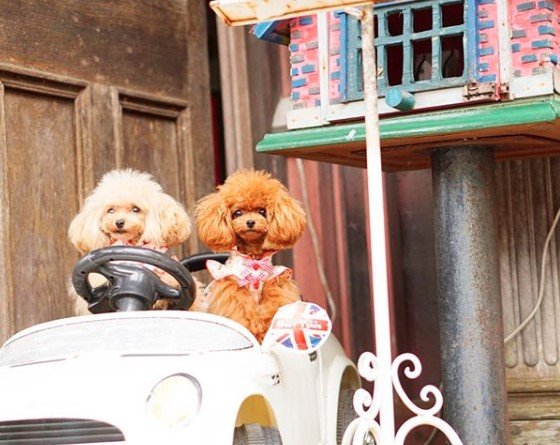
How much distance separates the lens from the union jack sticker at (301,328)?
9.58 feet

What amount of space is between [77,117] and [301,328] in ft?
5.51

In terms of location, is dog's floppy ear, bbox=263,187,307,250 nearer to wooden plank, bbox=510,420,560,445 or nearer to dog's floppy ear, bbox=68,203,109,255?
dog's floppy ear, bbox=68,203,109,255

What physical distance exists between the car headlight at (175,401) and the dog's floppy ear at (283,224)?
0.87 metres

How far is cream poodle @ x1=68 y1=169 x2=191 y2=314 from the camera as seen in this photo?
3.62 m

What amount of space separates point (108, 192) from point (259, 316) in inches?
25.4

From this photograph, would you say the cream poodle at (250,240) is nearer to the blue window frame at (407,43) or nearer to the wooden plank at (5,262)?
the blue window frame at (407,43)

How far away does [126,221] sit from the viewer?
3.61 meters

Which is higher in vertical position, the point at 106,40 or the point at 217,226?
the point at 106,40

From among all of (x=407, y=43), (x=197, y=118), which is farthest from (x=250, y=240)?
(x=197, y=118)

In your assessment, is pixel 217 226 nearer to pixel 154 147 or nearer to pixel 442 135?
pixel 442 135

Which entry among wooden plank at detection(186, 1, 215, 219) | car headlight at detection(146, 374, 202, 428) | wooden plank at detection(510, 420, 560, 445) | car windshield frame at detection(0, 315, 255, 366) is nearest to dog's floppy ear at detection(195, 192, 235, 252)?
car windshield frame at detection(0, 315, 255, 366)

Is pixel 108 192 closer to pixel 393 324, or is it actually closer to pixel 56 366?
pixel 56 366

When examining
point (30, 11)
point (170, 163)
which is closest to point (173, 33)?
point (170, 163)

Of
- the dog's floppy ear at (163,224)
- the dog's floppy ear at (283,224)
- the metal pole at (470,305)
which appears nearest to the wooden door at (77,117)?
the dog's floppy ear at (163,224)
